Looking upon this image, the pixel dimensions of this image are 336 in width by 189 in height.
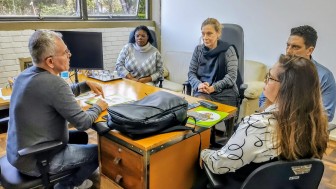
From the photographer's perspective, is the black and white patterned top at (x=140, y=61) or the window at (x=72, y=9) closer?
the black and white patterned top at (x=140, y=61)

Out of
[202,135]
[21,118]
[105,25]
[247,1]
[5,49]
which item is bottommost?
[202,135]

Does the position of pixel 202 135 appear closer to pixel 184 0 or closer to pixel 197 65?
pixel 197 65

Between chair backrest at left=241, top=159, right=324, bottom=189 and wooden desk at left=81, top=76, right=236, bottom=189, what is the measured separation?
1.48ft

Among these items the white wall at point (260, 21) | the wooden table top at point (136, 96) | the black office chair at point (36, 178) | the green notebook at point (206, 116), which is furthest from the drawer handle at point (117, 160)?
the white wall at point (260, 21)

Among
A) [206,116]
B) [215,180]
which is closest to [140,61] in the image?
[206,116]

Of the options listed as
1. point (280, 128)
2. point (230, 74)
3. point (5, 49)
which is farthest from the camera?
point (5, 49)

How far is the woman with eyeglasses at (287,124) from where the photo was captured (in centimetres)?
107

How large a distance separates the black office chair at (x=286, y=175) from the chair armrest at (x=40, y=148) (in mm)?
916

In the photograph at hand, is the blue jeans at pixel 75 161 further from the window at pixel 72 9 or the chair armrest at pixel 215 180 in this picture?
the window at pixel 72 9

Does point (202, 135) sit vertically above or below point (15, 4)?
below

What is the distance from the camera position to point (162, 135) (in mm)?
1359

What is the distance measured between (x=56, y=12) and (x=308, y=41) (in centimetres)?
306

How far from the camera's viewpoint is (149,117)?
130 cm

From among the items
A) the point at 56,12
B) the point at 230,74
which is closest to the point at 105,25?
the point at 56,12
